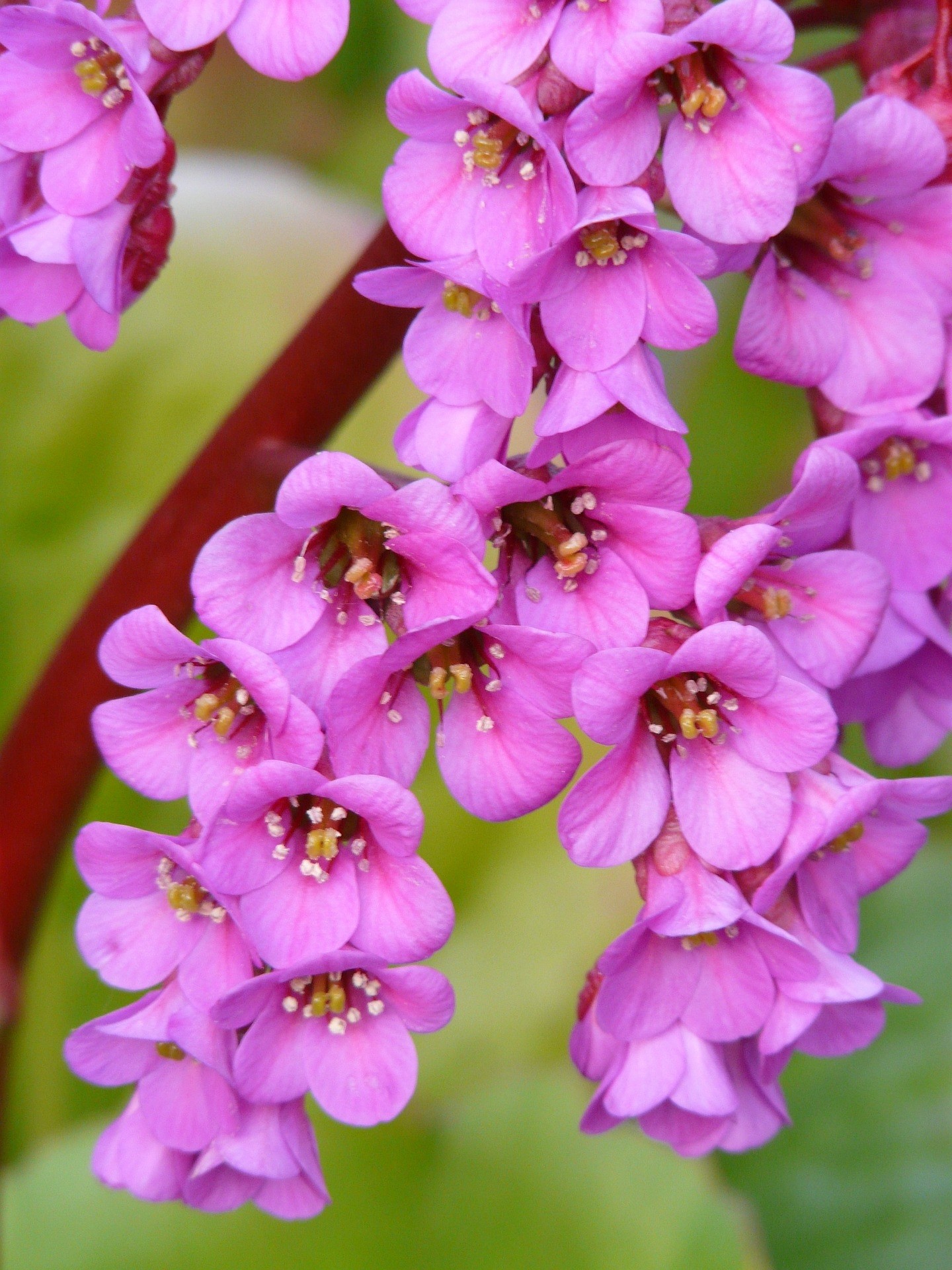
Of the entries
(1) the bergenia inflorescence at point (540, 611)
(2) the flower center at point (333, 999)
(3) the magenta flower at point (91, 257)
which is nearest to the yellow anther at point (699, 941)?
(1) the bergenia inflorescence at point (540, 611)

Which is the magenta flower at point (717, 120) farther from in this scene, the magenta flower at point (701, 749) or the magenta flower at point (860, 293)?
the magenta flower at point (701, 749)

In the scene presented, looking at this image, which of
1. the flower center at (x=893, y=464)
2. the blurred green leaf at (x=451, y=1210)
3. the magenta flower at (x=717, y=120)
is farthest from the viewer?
the blurred green leaf at (x=451, y=1210)

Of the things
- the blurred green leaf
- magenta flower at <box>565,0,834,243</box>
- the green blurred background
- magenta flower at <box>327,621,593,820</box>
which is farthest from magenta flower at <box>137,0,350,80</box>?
the blurred green leaf

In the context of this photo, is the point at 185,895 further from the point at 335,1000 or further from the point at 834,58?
the point at 834,58

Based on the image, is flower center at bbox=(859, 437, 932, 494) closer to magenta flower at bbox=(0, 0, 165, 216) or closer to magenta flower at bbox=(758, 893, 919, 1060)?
magenta flower at bbox=(758, 893, 919, 1060)

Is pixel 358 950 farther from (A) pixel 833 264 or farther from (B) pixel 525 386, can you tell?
(A) pixel 833 264

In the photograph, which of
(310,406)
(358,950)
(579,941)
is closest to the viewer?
(358,950)

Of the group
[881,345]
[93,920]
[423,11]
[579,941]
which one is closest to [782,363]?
[881,345]
